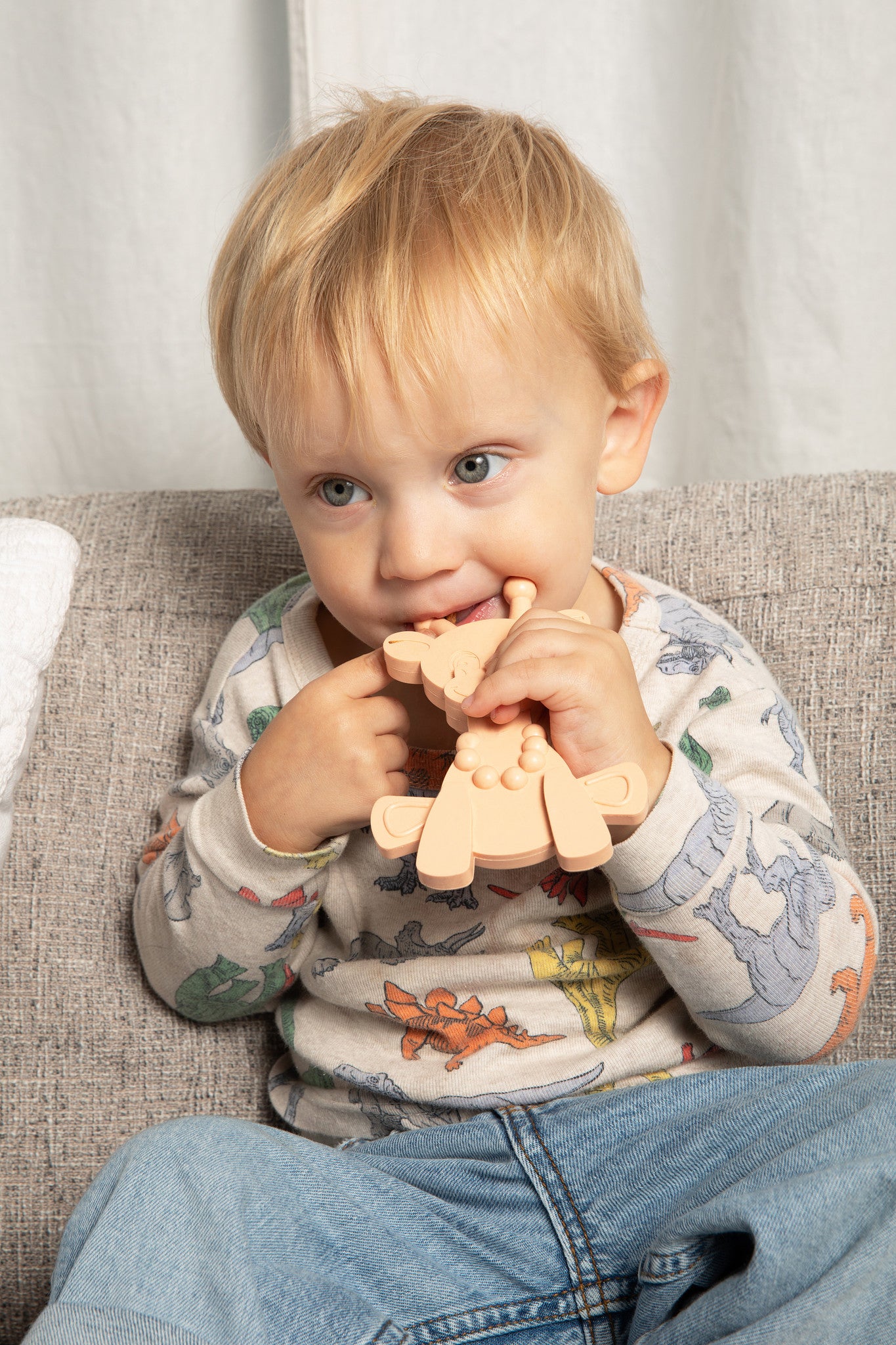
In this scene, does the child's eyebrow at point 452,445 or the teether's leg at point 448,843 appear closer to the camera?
the teether's leg at point 448,843

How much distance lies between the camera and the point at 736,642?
3.09 ft

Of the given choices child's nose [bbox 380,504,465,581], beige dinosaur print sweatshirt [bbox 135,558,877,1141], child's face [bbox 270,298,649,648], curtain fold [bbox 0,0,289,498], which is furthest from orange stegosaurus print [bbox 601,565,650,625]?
curtain fold [bbox 0,0,289,498]

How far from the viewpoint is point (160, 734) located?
98cm

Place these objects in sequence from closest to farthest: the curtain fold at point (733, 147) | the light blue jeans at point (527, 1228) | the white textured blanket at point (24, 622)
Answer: the light blue jeans at point (527, 1228), the white textured blanket at point (24, 622), the curtain fold at point (733, 147)

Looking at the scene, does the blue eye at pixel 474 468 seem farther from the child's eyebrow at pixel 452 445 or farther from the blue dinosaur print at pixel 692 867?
the blue dinosaur print at pixel 692 867

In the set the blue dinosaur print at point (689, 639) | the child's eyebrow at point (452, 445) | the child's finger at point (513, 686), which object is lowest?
the blue dinosaur print at point (689, 639)

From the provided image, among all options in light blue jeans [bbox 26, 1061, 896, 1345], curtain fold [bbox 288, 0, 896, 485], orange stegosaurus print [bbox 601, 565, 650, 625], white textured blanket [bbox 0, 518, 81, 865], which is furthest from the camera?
curtain fold [bbox 288, 0, 896, 485]

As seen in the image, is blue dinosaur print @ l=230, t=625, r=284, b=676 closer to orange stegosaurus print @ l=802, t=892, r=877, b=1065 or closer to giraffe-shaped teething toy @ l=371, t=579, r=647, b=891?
giraffe-shaped teething toy @ l=371, t=579, r=647, b=891

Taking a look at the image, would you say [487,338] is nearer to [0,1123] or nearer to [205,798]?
[205,798]

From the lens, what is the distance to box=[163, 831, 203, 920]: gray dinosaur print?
0.84 meters

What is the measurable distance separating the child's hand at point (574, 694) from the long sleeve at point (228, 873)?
199 millimetres

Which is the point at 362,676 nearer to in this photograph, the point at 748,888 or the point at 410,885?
the point at 410,885

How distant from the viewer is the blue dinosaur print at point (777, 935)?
0.75 m

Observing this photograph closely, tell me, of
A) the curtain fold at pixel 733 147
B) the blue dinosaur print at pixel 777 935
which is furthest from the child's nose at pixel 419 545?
the curtain fold at pixel 733 147
